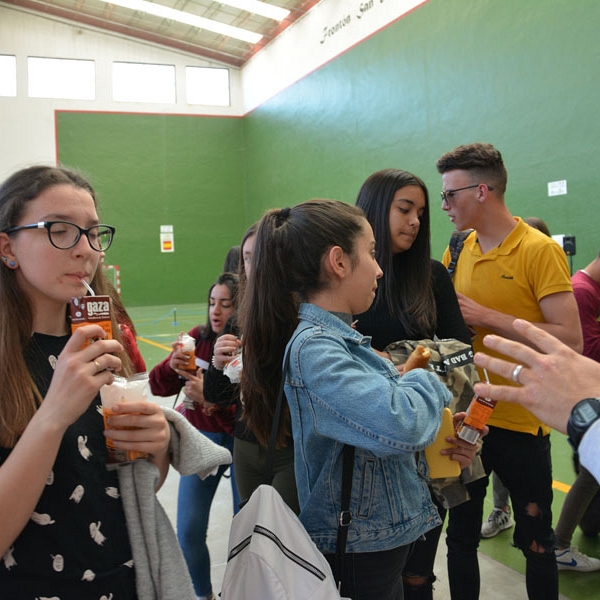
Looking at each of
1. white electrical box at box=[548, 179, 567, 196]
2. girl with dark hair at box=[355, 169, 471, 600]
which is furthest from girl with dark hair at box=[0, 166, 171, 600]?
white electrical box at box=[548, 179, 567, 196]

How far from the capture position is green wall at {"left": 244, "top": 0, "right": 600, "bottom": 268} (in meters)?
7.01

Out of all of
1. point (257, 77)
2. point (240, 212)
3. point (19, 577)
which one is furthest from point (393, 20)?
point (19, 577)

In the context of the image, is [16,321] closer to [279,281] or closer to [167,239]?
[279,281]

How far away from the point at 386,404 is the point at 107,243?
0.82 meters

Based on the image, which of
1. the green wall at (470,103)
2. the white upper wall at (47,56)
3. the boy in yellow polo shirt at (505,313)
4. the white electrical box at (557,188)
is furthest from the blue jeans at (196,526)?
the white upper wall at (47,56)

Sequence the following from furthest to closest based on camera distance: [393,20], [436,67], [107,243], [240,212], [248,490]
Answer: [240,212] < [393,20] < [436,67] < [248,490] < [107,243]

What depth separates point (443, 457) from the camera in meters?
1.67

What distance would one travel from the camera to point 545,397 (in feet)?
3.72

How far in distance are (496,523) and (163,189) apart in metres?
15.6

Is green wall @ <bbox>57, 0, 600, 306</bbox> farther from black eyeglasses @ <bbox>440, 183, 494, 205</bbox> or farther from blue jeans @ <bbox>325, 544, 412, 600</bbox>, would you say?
black eyeglasses @ <bbox>440, 183, 494, 205</bbox>

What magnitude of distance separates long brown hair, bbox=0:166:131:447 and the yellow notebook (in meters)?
1.08

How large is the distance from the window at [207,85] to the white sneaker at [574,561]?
16808 millimetres

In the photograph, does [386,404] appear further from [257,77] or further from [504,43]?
[257,77]

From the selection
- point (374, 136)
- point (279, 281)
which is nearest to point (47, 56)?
point (374, 136)
